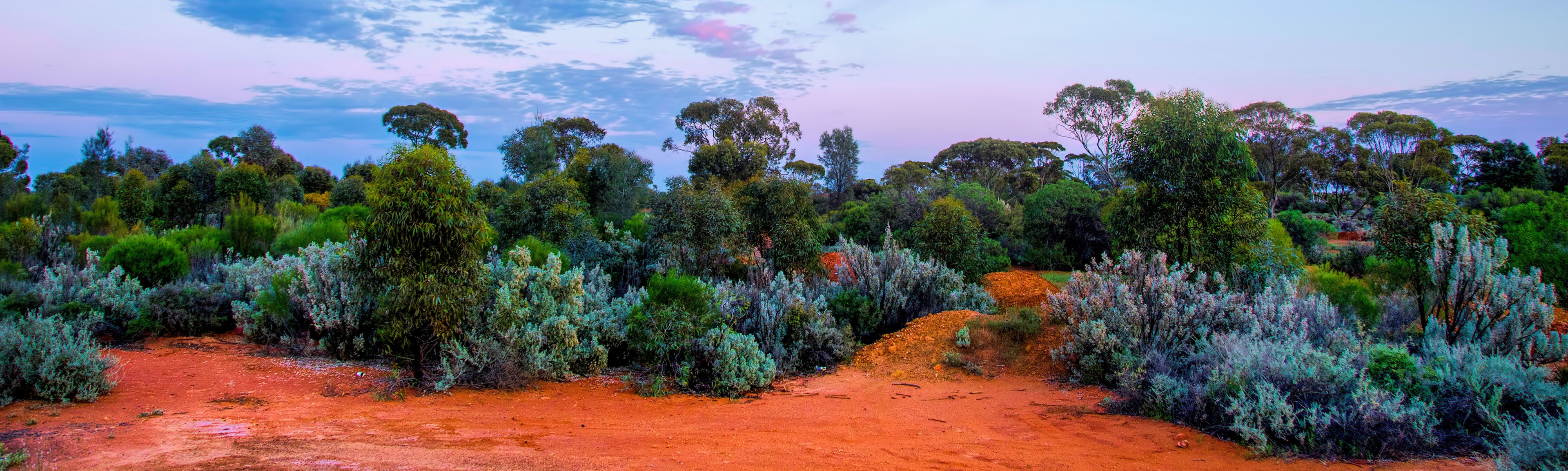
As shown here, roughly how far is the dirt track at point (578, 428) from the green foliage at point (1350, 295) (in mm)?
3922

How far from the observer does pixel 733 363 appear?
7.38m

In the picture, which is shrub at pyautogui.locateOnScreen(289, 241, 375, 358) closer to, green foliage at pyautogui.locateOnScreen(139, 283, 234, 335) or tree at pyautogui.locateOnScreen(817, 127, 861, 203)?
green foliage at pyautogui.locateOnScreen(139, 283, 234, 335)

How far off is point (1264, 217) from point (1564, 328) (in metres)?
3.73

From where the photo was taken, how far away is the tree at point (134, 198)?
65.2 feet

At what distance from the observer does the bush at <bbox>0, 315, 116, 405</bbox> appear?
5.81m

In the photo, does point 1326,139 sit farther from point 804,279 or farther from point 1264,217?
point 804,279

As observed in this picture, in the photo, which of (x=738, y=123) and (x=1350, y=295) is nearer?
(x=1350, y=295)

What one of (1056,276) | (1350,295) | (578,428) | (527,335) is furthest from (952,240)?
(578,428)

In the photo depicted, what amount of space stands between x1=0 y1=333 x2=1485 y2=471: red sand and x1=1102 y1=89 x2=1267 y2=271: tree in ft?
12.1

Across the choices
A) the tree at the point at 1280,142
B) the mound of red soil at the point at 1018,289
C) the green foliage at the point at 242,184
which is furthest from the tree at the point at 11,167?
the tree at the point at 1280,142

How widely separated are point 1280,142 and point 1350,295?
99.2 ft

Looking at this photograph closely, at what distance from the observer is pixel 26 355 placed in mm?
5863

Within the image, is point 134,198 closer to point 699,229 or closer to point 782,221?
point 699,229

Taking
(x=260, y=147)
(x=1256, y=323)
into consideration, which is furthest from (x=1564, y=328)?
(x=260, y=147)
